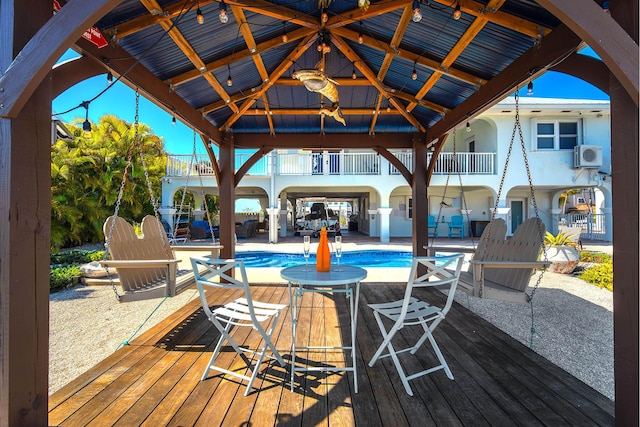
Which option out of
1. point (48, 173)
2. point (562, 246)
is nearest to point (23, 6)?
point (48, 173)

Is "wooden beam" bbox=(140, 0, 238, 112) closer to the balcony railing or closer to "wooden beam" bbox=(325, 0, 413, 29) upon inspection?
"wooden beam" bbox=(325, 0, 413, 29)

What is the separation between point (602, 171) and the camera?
12.3m

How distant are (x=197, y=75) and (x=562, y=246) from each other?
8.53 meters

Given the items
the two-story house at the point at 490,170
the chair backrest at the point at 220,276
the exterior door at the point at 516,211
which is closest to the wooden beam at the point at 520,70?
the chair backrest at the point at 220,276

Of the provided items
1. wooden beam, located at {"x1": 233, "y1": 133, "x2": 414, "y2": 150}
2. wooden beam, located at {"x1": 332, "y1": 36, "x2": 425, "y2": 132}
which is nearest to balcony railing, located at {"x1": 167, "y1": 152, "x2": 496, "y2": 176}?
wooden beam, located at {"x1": 233, "y1": 133, "x2": 414, "y2": 150}

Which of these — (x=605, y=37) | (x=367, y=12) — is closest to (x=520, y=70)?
(x=367, y=12)

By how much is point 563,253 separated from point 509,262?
5.86 m

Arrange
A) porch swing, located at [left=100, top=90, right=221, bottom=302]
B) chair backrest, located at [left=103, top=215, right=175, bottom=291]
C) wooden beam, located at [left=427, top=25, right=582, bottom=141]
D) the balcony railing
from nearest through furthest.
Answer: wooden beam, located at [left=427, top=25, right=582, bottom=141] → porch swing, located at [left=100, top=90, right=221, bottom=302] → chair backrest, located at [left=103, top=215, right=175, bottom=291] → the balcony railing

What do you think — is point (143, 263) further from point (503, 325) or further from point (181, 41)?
point (503, 325)

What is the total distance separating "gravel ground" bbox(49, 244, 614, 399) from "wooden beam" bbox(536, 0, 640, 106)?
250cm

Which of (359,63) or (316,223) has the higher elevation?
(359,63)

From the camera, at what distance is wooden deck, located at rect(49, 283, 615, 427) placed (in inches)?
76.0

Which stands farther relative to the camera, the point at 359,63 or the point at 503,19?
the point at 359,63

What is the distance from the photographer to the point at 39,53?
4.71 ft
